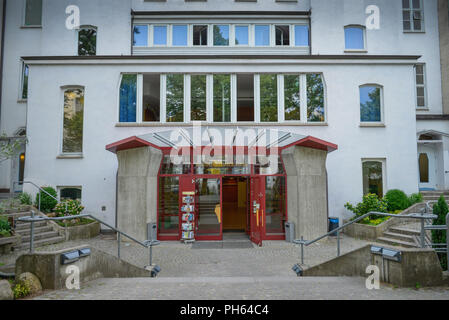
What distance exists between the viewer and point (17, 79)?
16.1 metres

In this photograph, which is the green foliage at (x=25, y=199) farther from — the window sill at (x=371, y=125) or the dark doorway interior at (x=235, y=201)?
the window sill at (x=371, y=125)

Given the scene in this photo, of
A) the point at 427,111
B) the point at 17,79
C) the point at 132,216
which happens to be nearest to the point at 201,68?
the point at 132,216

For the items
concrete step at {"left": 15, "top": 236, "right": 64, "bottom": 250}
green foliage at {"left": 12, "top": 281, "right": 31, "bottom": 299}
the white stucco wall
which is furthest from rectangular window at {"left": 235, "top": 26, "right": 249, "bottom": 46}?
green foliage at {"left": 12, "top": 281, "right": 31, "bottom": 299}

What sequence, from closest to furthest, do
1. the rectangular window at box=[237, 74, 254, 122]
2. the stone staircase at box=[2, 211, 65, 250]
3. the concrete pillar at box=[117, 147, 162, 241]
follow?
1. the stone staircase at box=[2, 211, 65, 250]
2. the concrete pillar at box=[117, 147, 162, 241]
3. the rectangular window at box=[237, 74, 254, 122]

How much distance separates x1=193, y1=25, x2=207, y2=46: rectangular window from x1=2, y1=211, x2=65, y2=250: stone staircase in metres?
12.6

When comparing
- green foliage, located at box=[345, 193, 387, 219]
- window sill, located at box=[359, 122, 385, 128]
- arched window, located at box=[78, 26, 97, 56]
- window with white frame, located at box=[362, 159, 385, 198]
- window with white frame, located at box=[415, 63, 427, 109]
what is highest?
arched window, located at box=[78, 26, 97, 56]

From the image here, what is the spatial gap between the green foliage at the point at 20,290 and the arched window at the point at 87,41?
14452 mm

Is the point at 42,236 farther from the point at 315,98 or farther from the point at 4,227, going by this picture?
the point at 315,98

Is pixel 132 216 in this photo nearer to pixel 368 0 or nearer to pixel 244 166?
pixel 244 166

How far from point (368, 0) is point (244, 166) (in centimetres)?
1352

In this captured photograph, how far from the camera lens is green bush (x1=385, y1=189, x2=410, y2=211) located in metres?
12.5

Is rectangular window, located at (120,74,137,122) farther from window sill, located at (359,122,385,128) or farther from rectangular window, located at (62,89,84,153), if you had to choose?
window sill, located at (359,122,385,128)

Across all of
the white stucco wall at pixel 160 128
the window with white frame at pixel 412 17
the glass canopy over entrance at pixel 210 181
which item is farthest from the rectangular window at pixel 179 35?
the window with white frame at pixel 412 17

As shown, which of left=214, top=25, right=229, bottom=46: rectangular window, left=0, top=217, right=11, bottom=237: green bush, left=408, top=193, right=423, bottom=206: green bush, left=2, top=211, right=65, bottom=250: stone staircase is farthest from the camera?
left=214, top=25, right=229, bottom=46: rectangular window
